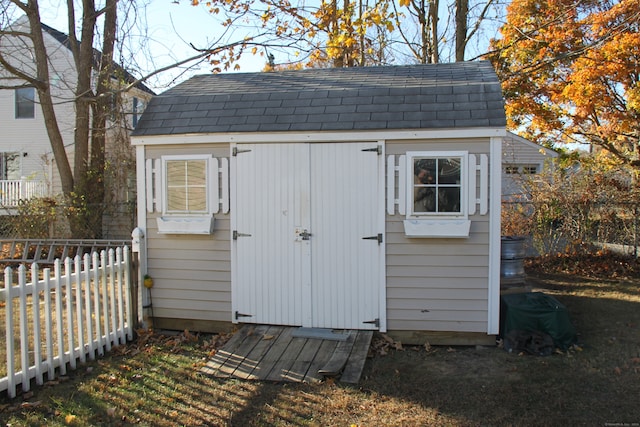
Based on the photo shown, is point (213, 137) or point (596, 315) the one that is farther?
point (596, 315)

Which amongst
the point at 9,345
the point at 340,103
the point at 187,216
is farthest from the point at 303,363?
the point at 340,103

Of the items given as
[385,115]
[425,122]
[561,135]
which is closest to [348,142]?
[385,115]

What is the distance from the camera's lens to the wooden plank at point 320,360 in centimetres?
446

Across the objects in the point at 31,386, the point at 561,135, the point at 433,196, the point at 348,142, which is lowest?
the point at 31,386

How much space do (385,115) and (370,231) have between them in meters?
1.30

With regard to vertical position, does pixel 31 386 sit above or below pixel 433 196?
below

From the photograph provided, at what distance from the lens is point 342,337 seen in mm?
5336

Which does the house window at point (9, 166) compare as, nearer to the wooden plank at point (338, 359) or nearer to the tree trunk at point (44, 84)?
the tree trunk at point (44, 84)

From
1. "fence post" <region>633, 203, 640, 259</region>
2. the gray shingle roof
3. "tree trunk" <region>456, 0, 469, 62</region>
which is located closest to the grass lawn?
the gray shingle roof

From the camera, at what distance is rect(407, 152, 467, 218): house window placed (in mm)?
5238

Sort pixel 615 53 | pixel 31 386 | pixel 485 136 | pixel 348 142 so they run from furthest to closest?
pixel 615 53 → pixel 348 142 → pixel 485 136 → pixel 31 386

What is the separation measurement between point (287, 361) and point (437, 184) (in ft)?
7.93

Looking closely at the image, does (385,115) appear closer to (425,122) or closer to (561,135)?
(425,122)

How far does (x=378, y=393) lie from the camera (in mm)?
4188
